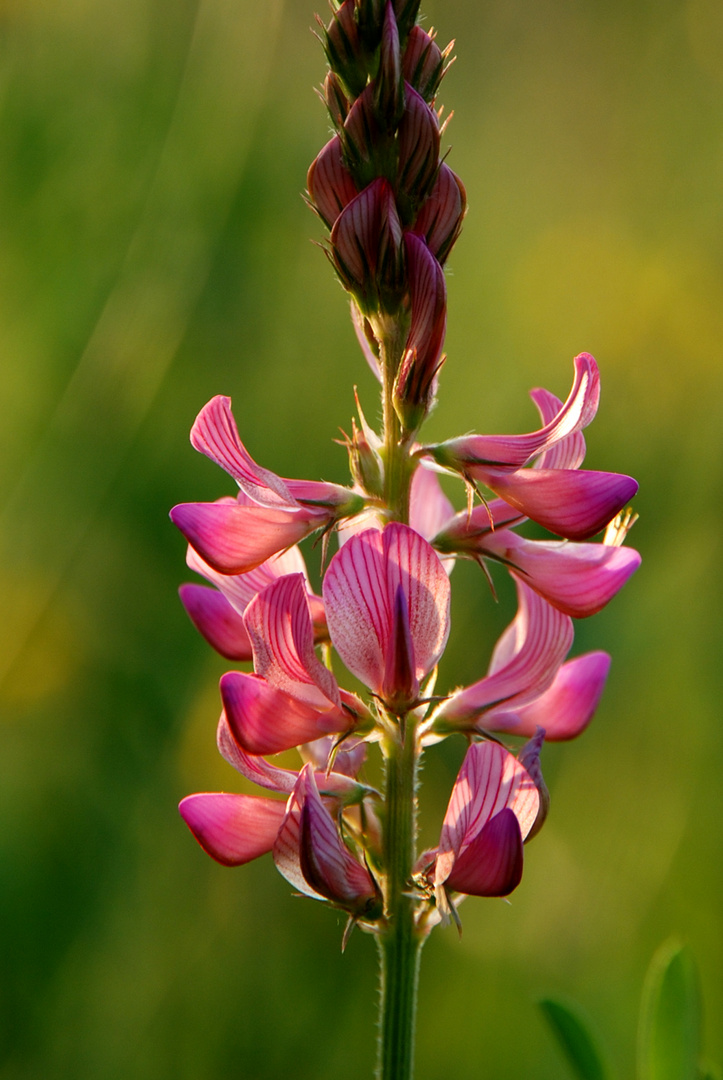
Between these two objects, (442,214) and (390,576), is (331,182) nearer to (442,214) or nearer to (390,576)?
(442,214)

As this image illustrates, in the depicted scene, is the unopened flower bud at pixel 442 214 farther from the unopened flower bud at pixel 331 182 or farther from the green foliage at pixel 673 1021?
the green foliage at pixel 673 1021

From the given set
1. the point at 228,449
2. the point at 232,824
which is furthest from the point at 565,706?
the point at 228,449

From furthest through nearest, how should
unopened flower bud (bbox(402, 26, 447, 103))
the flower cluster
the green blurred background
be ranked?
the green blurred background → unopened flower bud (bbox(402, 26, 447, 103)) → the flower cluster

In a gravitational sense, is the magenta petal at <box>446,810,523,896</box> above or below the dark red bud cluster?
below

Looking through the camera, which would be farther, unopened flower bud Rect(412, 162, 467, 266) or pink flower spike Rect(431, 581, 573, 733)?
pink flower spike Rect(431, 581, 573, 733)

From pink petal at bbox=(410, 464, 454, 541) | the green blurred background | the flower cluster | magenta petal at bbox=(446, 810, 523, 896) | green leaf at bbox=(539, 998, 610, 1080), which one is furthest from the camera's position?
the green blurred background

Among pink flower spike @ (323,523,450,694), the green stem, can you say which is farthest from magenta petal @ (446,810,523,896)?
pink flower spike @ (323,523,450,694)

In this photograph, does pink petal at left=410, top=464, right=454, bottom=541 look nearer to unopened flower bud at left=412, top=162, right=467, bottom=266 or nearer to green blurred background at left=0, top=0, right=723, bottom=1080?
unopened flower bud at left=412, top=162, right=467, bottom=266

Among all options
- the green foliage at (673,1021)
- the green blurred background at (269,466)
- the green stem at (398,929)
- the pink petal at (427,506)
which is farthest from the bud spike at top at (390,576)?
the green blurred background at (269,466)
